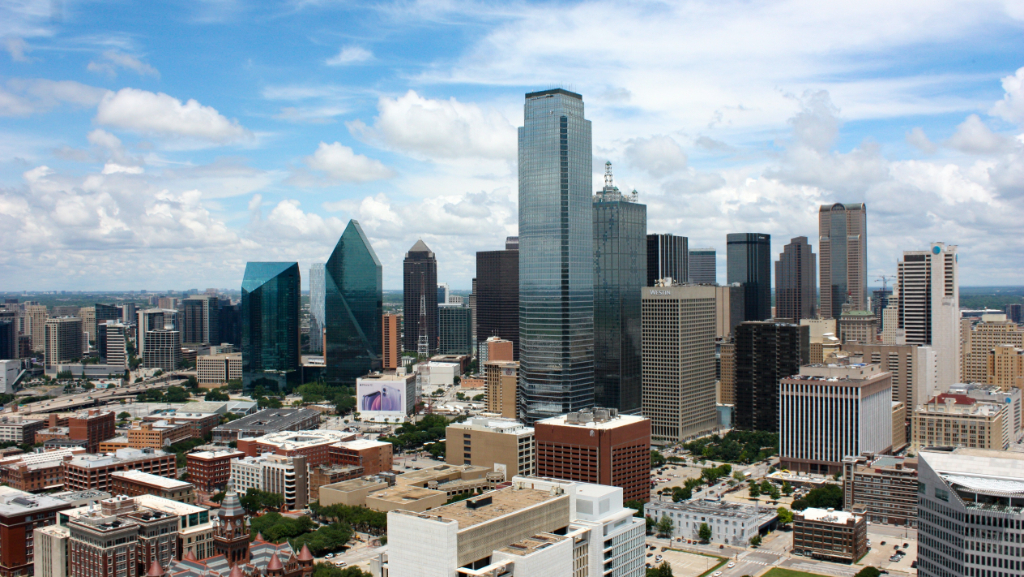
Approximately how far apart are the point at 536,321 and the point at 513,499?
6073cm

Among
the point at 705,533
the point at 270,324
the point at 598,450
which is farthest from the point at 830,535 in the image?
the point at 270,324

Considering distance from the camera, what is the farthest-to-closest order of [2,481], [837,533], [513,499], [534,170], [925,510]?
[534,170] < [2,481] < [837,533] < [513,499] < [925,510]

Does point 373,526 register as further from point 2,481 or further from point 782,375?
point 782,375

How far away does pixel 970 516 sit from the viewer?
5466 cm

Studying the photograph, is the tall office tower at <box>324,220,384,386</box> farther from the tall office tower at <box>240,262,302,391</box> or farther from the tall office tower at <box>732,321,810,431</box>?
the tall office tower at <box>732,321,810,431</box>

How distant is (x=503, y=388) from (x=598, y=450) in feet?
190

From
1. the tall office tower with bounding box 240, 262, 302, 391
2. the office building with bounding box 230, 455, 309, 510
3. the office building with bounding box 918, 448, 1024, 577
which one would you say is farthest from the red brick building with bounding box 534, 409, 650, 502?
the tall office tower with bounding box 240, 262, 302, 391

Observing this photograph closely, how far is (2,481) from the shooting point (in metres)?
104

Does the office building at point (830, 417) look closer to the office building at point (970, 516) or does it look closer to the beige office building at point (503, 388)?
the beige office building at point (503, 388)

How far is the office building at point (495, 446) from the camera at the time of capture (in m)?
104

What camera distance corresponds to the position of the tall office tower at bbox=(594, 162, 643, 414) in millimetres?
138625

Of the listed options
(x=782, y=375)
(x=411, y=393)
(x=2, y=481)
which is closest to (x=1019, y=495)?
(x=782, y=375)

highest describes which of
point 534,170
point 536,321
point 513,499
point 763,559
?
point 534,170

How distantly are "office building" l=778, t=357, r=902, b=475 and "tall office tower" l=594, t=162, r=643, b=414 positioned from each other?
90.5 feet
